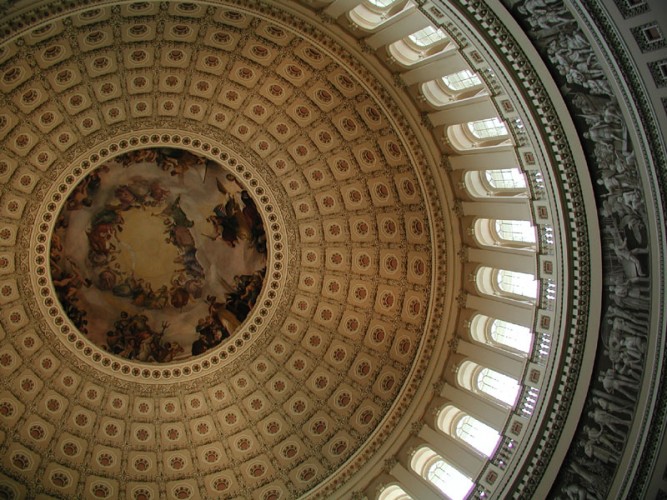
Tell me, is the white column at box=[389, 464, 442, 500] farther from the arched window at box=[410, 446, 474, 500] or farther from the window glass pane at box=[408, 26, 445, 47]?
the window glass pane at box=[408, 26, 445, 47]

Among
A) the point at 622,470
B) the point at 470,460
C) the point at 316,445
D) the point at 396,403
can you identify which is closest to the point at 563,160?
the point at 622,470

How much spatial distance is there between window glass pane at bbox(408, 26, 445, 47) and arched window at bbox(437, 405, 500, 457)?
12280 millimetres

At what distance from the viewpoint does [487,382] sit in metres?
20.9

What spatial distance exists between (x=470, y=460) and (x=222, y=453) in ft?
35.0

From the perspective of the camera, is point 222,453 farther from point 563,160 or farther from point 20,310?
point 563,160

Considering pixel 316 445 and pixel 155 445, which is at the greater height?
pixel 316 445

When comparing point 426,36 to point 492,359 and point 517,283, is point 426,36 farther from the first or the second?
point 492,359

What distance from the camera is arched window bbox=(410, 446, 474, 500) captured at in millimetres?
19812

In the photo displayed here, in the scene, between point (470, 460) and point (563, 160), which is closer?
point (563, 160)

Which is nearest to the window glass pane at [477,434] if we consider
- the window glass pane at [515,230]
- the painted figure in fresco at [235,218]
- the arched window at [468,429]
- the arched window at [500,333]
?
the arched window at [468,429]

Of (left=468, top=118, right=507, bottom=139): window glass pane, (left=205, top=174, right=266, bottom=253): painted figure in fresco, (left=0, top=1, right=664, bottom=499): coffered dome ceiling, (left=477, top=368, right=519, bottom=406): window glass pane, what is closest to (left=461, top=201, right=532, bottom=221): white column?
(left=0, top=1, right=664, bottom=499): coffered dome ceiling

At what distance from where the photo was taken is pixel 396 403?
75.8ft

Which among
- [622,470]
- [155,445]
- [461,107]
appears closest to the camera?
[622,470]

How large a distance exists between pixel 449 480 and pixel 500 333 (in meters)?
5.27
